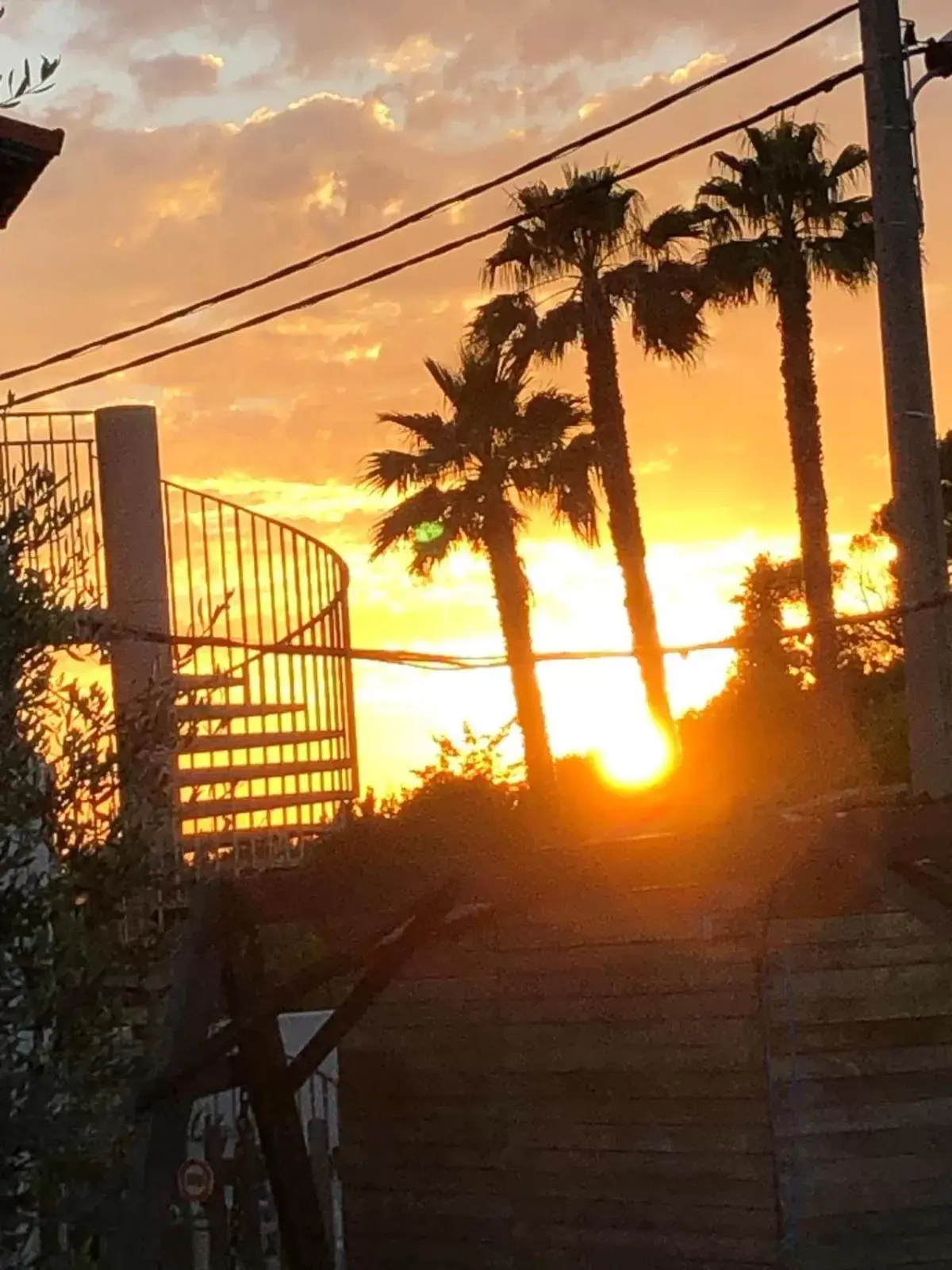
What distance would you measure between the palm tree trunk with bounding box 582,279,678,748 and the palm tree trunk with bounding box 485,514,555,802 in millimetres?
1658

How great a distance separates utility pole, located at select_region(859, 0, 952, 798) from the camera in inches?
360

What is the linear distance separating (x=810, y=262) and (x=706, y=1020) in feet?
63.1

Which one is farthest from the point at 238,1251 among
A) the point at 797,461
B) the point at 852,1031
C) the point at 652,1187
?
the point at 797,461

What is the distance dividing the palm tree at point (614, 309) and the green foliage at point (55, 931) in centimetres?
2236

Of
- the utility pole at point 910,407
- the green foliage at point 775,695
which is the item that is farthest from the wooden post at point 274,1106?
the green foliage at point 775,695

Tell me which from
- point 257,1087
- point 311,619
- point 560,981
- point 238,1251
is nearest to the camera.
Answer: point 257,1087

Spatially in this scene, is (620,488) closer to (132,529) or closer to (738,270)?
(738,270)

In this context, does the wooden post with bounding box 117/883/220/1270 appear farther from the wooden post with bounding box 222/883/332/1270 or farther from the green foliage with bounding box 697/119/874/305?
the green foliage with bounding box 697/119/874/305

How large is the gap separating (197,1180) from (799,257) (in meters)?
20.8

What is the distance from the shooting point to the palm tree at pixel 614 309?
28.2m

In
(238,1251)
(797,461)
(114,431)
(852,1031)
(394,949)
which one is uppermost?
(797,461)

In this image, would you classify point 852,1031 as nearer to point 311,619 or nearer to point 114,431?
point 311,619

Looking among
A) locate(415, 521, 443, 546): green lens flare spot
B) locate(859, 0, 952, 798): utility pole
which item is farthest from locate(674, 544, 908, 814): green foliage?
locate(859, 0, 952, 798): utility pole

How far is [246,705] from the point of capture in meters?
13.7
